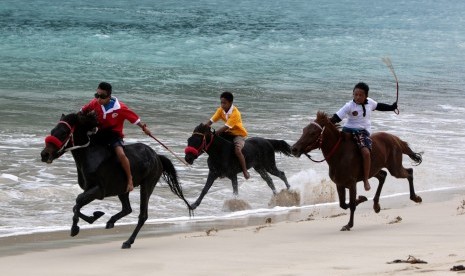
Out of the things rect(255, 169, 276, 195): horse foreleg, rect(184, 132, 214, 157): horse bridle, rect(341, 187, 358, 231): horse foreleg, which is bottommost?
rect(255, 169, 276, 195): horse foreleg

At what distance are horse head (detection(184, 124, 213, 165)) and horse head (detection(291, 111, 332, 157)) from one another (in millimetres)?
2728

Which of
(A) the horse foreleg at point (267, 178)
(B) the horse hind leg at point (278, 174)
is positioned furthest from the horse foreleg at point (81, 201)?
(B) the horse hind leg at point (278, 174)

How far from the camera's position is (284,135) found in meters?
23.5

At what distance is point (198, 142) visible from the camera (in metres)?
15.2

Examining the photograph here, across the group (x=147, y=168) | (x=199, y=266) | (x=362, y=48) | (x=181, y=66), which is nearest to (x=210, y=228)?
(x=147, y=168)

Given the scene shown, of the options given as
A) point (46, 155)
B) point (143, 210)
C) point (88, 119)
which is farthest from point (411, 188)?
point (46, 155)

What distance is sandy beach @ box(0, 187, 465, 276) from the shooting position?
366 inches

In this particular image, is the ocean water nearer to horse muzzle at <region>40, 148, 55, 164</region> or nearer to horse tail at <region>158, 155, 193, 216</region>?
horse tail at <region>158, 155, 193, 216</region>

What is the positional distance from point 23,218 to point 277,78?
83.3ft

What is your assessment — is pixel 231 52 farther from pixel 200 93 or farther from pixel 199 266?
pixel 199 266

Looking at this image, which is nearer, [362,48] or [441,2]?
[362,48]

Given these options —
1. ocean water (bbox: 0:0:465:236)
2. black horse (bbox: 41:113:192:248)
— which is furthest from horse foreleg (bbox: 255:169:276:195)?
black horse (bbox: 41:113:192:248)

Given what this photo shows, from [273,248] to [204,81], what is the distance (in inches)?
1006

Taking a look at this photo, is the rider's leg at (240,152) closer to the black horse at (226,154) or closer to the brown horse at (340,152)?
the black horse at (226,154)
